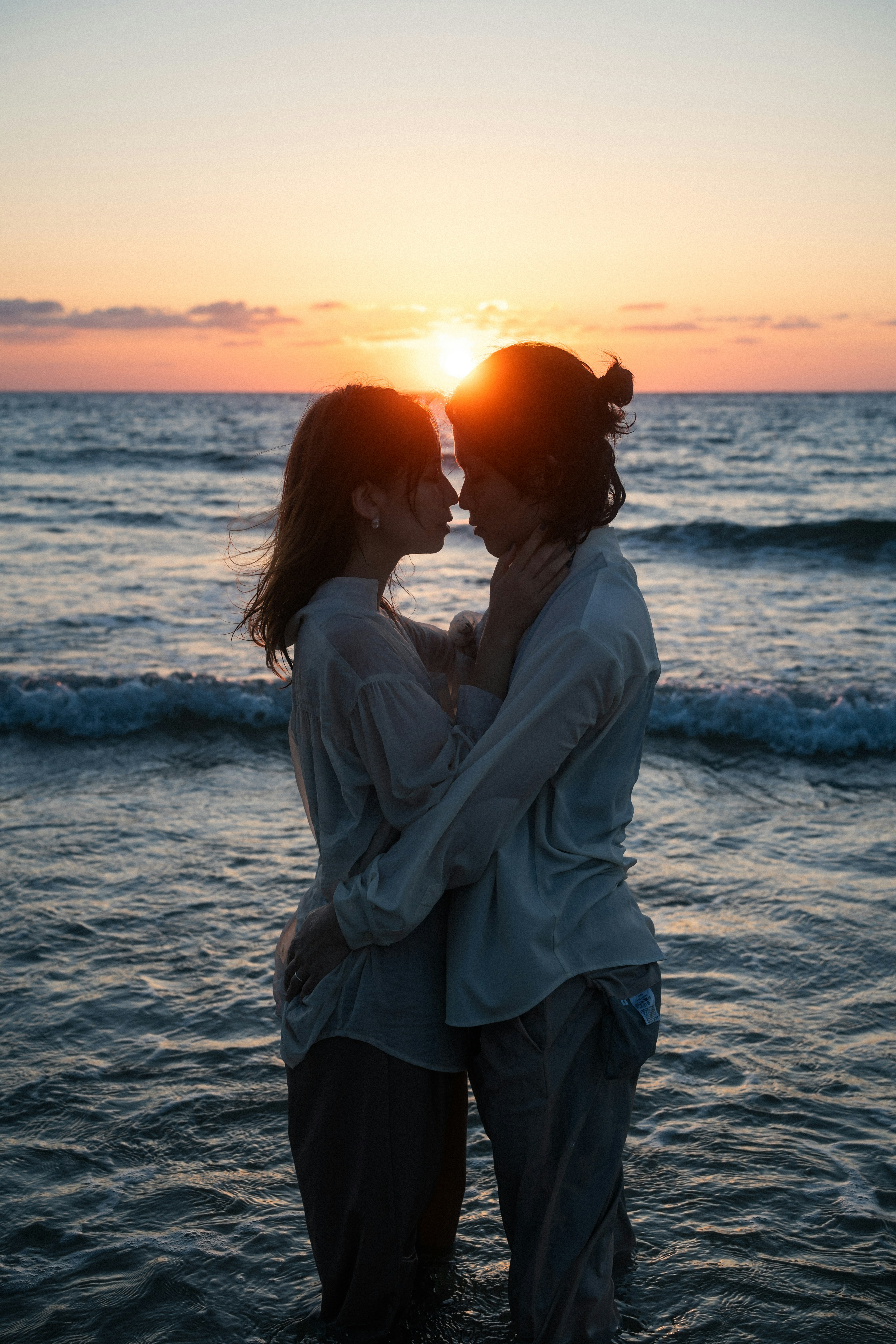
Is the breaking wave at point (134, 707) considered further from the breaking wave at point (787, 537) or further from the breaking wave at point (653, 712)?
the breaking wave at point (787, 537)

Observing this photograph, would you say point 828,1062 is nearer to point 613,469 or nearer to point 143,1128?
point 143,1128

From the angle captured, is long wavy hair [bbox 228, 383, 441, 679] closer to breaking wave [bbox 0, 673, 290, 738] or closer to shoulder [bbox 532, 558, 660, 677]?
shoulder [bbox 532, 558, 660, 677]

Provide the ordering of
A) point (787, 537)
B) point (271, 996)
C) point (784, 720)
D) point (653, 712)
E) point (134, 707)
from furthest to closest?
point (787, 537) < point (653, 712) < point (134, 707) < point (784, 720) < point (271, 996)

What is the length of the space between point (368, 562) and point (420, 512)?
0.53 ft

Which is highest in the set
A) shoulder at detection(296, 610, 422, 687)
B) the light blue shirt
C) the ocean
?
shoulder at detection(296, 610, 422, 687)

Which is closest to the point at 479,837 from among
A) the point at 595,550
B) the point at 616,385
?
the point at 595,550

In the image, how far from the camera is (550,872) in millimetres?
2125

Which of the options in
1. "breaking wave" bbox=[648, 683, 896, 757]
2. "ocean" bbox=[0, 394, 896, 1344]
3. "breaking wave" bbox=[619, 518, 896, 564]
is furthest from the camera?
"breaking wave" bbox=[619, 518, 896, 564]

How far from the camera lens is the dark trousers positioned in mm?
2285

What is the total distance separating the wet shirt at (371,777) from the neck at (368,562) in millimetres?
32

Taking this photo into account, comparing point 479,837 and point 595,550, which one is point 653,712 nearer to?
point 595,550

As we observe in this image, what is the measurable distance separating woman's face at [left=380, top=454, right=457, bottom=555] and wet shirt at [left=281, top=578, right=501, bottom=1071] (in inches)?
4.9

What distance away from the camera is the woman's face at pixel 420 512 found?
232cm

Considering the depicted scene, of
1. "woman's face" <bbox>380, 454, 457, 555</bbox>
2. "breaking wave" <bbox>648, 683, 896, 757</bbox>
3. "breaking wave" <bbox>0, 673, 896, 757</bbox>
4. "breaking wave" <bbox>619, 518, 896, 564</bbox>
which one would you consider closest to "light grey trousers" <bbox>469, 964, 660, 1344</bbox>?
"woman's face" <bbox>380, 454, 457, 555</bbox>
